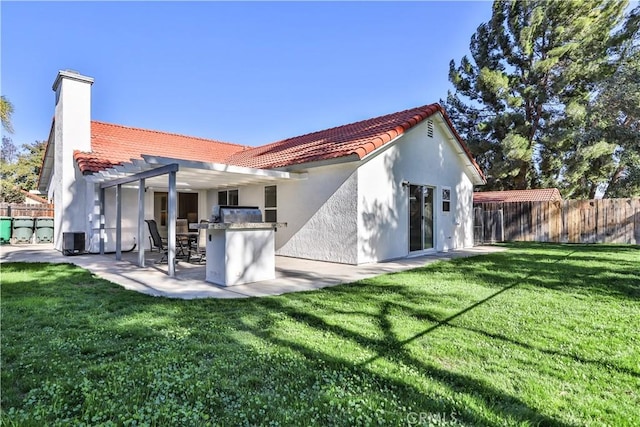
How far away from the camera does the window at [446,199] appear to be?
1338cm

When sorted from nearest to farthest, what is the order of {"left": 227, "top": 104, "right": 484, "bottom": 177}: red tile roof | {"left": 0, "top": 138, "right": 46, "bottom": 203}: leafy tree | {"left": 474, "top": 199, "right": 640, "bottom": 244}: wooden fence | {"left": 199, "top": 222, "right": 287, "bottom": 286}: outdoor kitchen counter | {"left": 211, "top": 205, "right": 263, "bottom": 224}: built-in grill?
{"left": 199, "top": 222, "right": 287, "bottom": 286}: outdoor kitchen counter → {"left": 211, "top": 205, "right": 263, "bottom": 224}: built-in grill → {"left": 227, "top": 104, "right": 484, "bottom": 177}: red tile roof → {"left": 474, "top": 199, "right": 640, "bottom": 244}: wooden fence → {"left": 0, "top": 138, "right": 46, "bottom": 203}: leafy tree

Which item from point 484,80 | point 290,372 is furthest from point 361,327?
point 484,80

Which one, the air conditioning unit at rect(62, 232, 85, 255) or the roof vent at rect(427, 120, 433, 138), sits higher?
the roof vent at rect(427, 120, 433, 138)

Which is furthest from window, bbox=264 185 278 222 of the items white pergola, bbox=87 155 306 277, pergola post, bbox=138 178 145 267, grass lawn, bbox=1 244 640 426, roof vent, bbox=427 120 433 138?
grass lawn, bbox=1 244 640 426

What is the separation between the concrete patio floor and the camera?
650 cm

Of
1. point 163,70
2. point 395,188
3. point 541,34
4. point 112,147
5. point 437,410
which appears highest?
point 541,34

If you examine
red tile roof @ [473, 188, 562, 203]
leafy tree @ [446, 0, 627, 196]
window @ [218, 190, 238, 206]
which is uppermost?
leafy tree @ [446, 0, 627, 196]

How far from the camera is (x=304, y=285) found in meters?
7.08

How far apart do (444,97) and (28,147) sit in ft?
158

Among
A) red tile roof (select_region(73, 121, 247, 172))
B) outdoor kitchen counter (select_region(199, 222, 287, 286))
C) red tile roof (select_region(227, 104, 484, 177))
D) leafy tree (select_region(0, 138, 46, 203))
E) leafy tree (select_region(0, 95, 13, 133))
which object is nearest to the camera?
outdoor kitchen counter (select_region(199, 222, 287, 286))

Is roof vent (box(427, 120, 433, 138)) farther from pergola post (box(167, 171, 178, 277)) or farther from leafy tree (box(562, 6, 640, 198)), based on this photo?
leafy tree (box(562, 6, 640, 198))

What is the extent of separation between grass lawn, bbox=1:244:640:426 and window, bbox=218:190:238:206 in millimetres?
8049

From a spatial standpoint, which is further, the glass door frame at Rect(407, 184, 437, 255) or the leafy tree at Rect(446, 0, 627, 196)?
the leafy tree at Rect(446, 0, 627, 196)

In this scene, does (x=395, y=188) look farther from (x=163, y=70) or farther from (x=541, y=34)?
(x=541, y=34)
